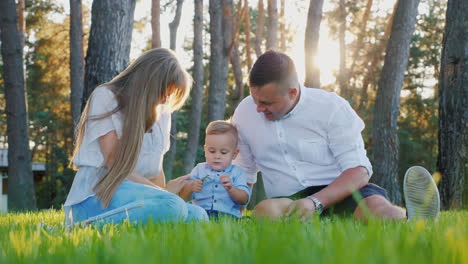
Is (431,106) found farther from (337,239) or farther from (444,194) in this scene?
(337,239)

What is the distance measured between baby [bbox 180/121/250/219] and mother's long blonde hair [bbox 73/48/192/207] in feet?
1.87

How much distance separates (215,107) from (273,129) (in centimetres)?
1045

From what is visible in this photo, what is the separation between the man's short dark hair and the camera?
4.59 metres

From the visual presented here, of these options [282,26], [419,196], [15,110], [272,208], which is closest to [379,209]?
[419,196]

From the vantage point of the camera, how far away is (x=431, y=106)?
3234 centimetres

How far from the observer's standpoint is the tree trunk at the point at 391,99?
39.8 ft

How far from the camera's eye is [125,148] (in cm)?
403

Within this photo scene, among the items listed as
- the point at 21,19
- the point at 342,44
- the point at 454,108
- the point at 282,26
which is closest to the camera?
the point at 454,108

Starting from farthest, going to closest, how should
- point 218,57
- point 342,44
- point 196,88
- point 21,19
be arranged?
point 342,44 → point 21,19 → point 196,88 → point 218,57

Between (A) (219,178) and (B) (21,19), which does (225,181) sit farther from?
(B) (21,19)

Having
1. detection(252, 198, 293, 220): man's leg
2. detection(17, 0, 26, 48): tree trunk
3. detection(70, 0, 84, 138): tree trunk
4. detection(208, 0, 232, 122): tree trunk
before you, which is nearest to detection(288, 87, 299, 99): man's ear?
detection(252, 198, 293, 220): man's leg

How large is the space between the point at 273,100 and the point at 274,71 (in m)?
0.25

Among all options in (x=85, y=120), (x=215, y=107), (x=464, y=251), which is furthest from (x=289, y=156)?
(x=215, y=107)

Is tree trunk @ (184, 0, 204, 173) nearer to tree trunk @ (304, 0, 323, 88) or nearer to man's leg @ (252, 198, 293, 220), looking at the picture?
tree trunk @ (304, 0, 323, 88)
